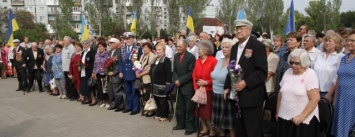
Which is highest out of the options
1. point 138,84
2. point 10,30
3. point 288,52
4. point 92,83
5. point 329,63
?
point 10,30

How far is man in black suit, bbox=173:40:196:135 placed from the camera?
6.54 metres

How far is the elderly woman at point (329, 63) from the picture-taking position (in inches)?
202

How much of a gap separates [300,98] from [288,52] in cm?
175

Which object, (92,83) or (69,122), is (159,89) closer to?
(69,122)

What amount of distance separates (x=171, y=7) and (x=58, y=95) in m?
36.7

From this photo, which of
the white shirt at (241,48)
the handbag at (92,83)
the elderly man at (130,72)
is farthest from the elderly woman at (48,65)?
the white shirt at (241,48)

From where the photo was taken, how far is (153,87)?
7.64m

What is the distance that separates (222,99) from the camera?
568 centimetres

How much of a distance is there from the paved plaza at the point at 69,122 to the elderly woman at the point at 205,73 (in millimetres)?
748

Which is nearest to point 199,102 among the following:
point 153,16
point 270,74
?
point 270,74

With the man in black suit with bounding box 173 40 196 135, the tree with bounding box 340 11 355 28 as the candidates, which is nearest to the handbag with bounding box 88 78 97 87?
the man in black suit with bounding box 173 40 196 135

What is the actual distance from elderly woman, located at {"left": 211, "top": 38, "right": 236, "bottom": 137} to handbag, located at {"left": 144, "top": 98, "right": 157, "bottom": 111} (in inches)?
90.8

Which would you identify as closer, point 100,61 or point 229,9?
point 100,61

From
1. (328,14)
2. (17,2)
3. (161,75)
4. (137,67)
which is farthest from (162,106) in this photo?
(17,2)
